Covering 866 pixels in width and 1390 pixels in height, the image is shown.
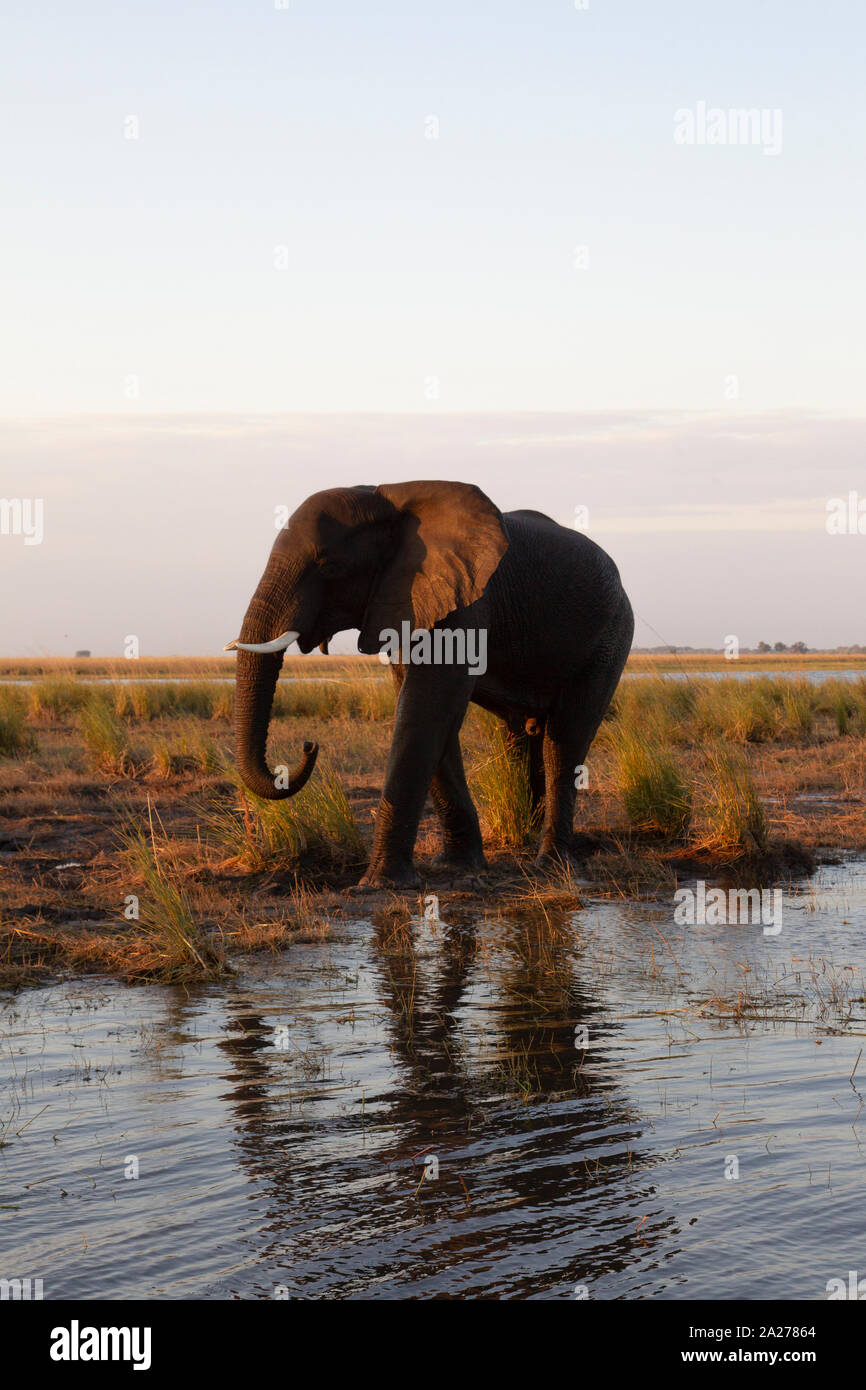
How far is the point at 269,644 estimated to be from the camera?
9070 millimetres

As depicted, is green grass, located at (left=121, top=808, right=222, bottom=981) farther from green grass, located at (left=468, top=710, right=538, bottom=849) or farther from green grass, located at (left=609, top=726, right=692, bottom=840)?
green grass, located at (left=609, top=726, right=692, bottom=840)

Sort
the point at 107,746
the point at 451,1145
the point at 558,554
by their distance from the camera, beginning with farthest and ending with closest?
the point at 107,746, the point at 558,554, the point at 451,1145

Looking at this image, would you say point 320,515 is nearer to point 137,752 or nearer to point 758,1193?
point 758,1193

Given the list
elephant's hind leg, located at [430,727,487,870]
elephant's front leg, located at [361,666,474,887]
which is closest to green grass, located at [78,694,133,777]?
elephant's hind leg, located at [430,727,487,870]

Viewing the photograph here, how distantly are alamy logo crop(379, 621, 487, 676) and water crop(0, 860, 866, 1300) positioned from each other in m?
2.23

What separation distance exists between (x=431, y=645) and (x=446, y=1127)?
188 inches

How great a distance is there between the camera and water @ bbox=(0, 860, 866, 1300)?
13.0 feet

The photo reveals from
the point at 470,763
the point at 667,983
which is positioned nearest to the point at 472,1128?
the point at 667,983

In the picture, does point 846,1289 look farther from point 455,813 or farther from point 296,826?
point 296,826

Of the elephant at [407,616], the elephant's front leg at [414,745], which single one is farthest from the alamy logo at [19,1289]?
the elephant's front leg at [414,745]

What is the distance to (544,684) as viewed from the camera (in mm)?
10727
